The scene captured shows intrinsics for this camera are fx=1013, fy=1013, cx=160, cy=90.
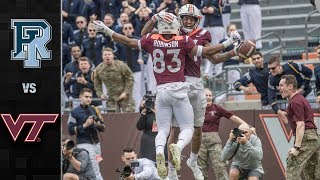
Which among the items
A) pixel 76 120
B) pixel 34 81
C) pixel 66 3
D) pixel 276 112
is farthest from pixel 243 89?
pixel 34 81

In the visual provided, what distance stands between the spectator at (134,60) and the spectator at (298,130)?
581cm

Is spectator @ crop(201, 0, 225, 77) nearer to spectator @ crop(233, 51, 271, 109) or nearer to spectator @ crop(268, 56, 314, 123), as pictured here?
spectator @ crop(233, 51, 271, 109)

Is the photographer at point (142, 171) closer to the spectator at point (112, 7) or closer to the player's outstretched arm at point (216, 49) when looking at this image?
the player's outstretched arm at point (216, 49)

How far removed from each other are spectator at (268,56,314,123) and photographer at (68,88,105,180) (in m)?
2.92

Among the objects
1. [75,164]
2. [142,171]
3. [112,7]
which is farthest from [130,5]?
[142,171]

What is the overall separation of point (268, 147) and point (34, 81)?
9.29 meters

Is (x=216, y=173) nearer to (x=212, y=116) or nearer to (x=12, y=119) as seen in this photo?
(x=212, y=116)

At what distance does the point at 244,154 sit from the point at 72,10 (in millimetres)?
7718

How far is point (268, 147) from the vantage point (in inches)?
698

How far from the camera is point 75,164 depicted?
49.5 feet

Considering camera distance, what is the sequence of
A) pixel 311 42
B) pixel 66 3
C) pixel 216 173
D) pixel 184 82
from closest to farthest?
pixel 184 82 < pixel 216 173 < pixel 311 42 < pixel 66 3

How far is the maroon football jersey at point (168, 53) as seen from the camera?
42.9 feet

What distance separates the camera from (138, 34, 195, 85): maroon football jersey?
1309cm

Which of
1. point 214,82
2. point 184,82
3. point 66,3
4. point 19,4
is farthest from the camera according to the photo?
point 66,3
